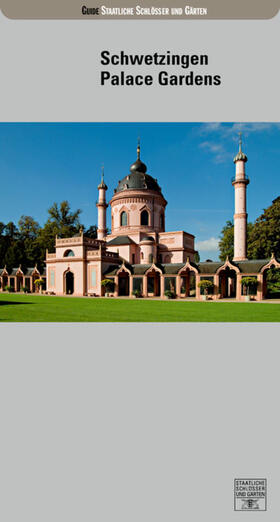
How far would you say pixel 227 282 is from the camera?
33.1 metres

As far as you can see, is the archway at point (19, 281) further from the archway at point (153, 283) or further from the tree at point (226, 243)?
the tree at point (226, 243)

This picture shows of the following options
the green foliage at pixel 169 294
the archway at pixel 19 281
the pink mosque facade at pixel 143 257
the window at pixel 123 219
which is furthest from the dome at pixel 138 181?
the green foliage at pixel 169 294

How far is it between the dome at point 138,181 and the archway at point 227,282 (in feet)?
59.2

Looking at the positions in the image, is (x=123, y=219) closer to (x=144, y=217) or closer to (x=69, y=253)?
(x=144, y=217)

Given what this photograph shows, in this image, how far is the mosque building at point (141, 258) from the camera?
29.1m

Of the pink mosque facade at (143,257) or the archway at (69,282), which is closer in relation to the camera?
the pink mosque facade at (143,257)

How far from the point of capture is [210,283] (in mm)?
27453

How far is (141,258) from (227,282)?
453 inches

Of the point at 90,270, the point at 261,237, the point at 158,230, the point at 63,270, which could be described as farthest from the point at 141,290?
the point at 261,237

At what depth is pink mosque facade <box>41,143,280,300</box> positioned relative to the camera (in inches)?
1151

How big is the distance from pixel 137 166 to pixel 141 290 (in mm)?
24216
